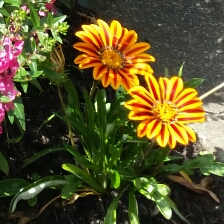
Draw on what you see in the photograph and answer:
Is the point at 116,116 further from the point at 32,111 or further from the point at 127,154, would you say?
the point at 32,111

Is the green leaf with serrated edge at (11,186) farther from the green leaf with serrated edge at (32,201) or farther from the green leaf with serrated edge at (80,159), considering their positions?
the green leaf with serrated edge at (80,159)

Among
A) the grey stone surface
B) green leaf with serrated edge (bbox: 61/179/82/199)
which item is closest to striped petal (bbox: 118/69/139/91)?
green leaf with serrated edge (bbox: 61/179/82/199)

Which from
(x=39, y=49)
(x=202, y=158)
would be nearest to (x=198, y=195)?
(x=202, y=158)

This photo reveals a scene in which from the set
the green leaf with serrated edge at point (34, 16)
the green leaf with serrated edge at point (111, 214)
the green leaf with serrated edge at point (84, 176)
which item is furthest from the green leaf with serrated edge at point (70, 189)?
the green leaf with serrated edge at point (34, 16)

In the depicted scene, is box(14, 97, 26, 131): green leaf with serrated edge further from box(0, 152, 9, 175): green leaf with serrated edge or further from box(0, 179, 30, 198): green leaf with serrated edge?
box(0, 179, 30, 198): green leaf with serrated edge

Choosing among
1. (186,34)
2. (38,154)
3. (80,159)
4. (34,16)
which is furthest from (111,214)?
(186,34)
